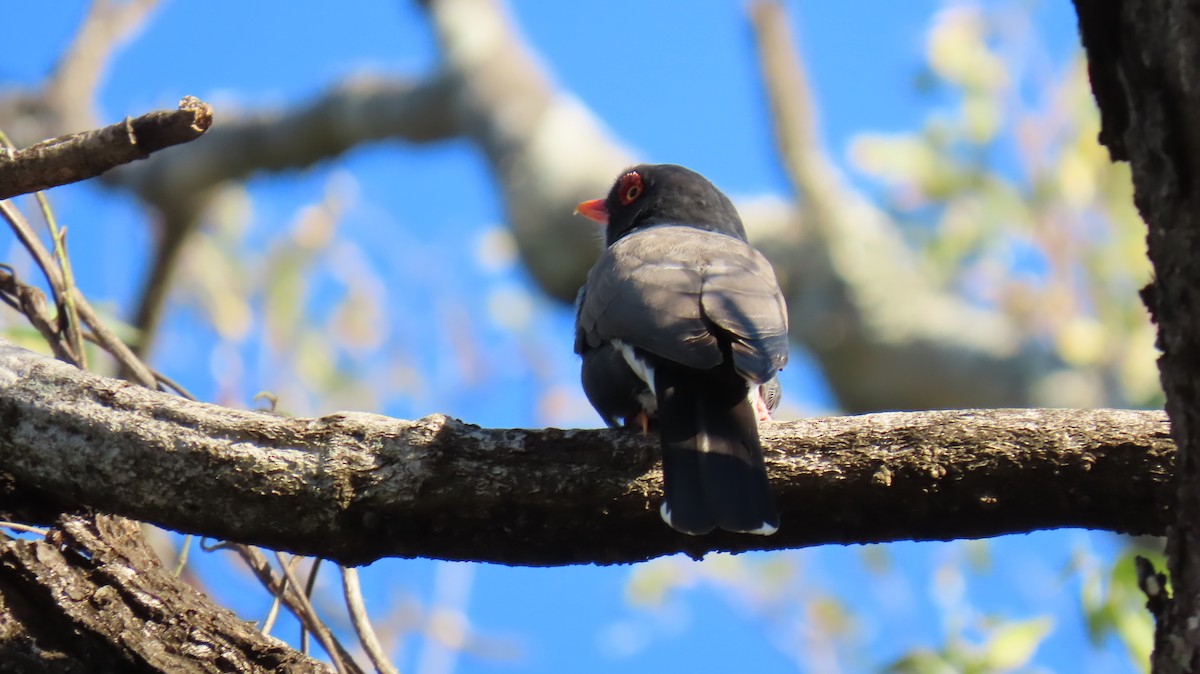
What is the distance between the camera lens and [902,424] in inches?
105

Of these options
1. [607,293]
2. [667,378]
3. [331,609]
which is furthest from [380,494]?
[331,609]

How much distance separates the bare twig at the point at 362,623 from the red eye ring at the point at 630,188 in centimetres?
261

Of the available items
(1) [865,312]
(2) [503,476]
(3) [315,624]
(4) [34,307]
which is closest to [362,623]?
(3) [315,624]

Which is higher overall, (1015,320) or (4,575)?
(1015,320)

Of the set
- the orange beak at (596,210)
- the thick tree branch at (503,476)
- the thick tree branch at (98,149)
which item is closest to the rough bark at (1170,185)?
the thick tree branch at (503,476)

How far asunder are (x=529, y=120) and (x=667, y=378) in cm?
598

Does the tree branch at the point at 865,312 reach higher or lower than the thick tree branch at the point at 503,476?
higher

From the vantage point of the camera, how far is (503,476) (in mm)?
2551

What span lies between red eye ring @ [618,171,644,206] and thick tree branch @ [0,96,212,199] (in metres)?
3.26

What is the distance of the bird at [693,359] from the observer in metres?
2.52

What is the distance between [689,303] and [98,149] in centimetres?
168

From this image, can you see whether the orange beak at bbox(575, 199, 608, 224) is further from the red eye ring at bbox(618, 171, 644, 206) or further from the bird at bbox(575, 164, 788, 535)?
the bird at bbox(575, 164, 788, 535)

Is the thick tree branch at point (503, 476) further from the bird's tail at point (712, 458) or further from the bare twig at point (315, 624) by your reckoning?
the bare twig at point (315, 624)

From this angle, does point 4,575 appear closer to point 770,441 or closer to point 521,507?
point 521,507
